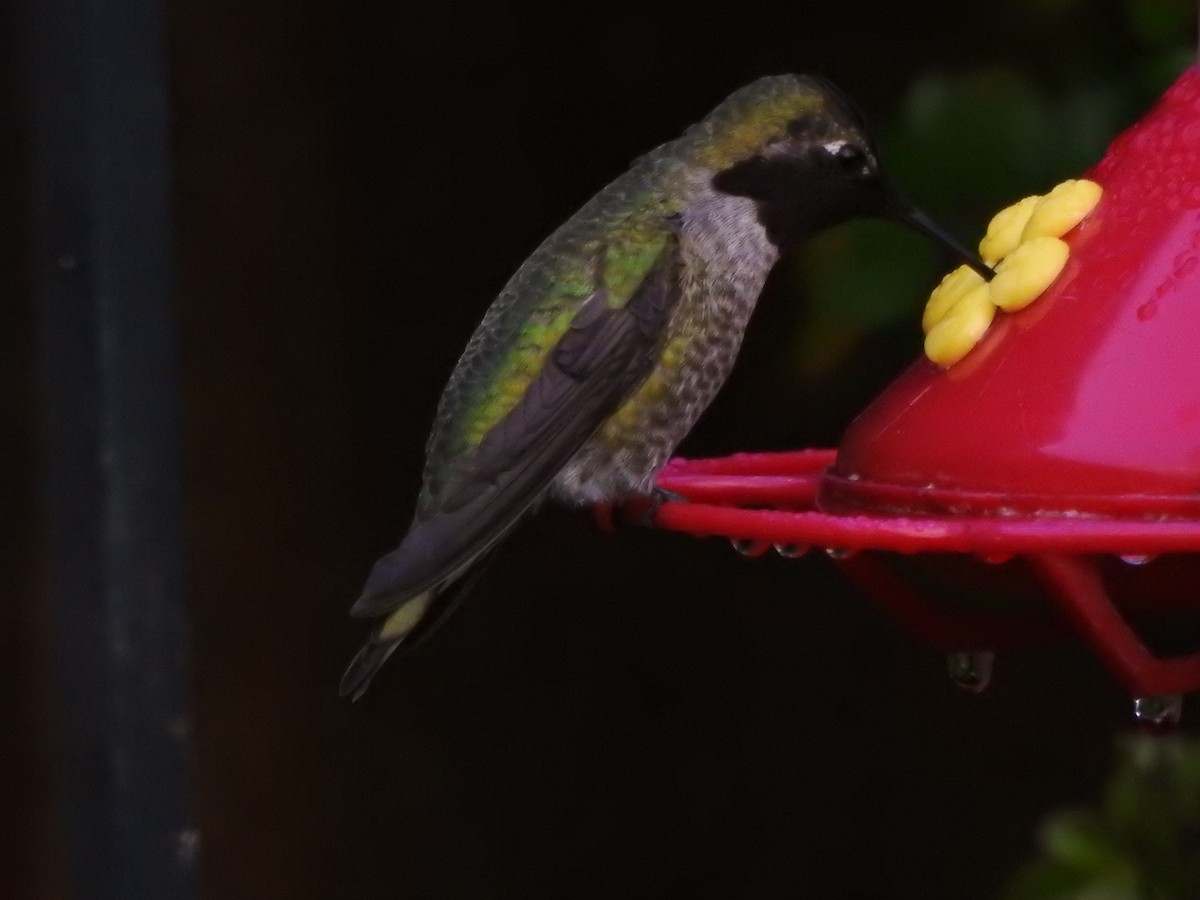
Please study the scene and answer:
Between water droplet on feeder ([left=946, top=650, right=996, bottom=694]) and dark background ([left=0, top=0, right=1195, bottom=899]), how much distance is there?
1335 millimetres

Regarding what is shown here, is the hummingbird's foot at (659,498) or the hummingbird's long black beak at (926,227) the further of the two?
the hummingbird's long black beak at (926,227)

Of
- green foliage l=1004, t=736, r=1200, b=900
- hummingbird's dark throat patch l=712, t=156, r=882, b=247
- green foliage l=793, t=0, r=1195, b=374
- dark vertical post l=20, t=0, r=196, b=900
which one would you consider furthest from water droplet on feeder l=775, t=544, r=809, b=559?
green foliage l=1004, t=736, r=1200, b=900

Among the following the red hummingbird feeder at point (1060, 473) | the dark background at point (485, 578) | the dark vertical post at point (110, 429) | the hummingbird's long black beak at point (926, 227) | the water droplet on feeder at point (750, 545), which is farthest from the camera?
the dark background at point (485, 578)

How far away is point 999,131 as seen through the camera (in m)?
2.74

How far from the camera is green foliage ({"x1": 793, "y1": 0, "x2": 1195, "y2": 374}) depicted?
108 inches

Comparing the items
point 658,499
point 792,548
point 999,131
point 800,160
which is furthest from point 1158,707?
point 999,131

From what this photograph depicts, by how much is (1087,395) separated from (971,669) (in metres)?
0.31

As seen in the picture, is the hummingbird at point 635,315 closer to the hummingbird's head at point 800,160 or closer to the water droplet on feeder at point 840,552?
the hummingbird's head at point 800,160

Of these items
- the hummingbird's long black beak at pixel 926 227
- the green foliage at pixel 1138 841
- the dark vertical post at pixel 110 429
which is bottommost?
the green foliage at pixel 1138 841

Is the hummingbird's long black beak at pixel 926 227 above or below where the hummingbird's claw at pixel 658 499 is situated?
above

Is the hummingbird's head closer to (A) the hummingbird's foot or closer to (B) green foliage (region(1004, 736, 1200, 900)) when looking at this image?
(A) the hummingbird's foot

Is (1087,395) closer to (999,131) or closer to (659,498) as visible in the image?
(659,498)

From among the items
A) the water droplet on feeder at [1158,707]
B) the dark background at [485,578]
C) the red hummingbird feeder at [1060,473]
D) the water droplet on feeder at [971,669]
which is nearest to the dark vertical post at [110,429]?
the dark background at [485,578]

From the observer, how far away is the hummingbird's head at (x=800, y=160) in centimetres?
211
